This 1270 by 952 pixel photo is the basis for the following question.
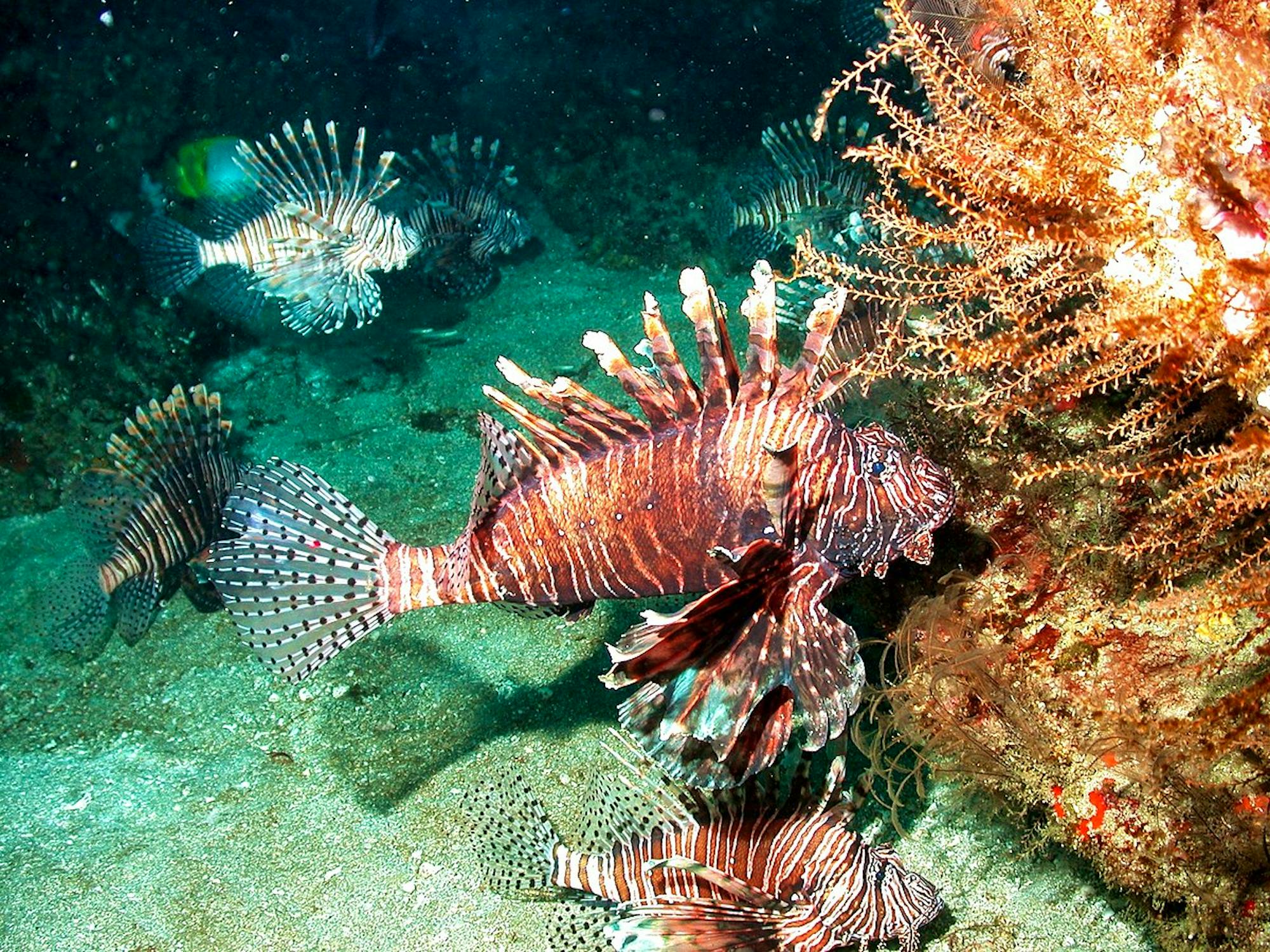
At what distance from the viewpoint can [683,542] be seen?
10.00 feet

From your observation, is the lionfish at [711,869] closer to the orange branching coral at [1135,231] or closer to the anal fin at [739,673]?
the anal fin at [739,673]

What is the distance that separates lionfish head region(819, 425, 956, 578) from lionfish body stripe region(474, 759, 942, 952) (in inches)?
37.3

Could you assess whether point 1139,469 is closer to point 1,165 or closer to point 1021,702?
point 1021,702

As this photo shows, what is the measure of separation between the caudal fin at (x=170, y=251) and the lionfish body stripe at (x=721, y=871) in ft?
20.8

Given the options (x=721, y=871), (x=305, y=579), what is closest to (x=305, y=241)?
(x=305, y=579)

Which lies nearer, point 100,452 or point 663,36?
point 100,452

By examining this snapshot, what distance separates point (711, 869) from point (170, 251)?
7.54 meters

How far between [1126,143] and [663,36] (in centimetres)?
1437

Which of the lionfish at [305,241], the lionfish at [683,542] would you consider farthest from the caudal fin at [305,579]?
the lionfish at [305,241]

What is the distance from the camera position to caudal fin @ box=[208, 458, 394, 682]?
3432mm

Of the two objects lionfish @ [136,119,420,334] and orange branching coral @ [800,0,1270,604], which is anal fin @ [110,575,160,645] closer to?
lionfish @ [136,119,420,334]

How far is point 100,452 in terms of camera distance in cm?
898

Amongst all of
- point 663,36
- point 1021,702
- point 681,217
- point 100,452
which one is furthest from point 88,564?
point 663,36

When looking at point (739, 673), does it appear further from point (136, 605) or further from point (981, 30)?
point (136, 605)
